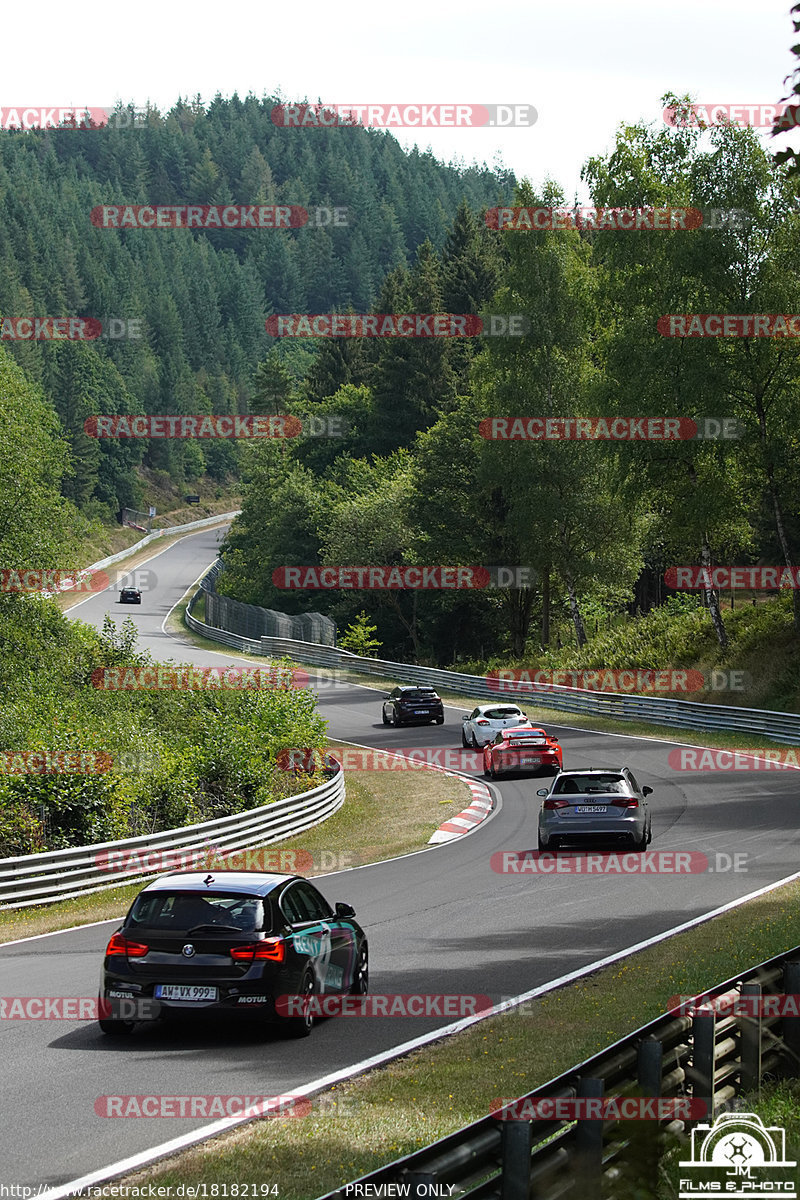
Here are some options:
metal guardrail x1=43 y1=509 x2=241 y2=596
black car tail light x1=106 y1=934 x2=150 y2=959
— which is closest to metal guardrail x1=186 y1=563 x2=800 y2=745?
black car tail light x1=106 y1=934 x2=150 y2=959

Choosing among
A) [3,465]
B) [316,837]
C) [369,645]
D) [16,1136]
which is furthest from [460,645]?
[16,1136]

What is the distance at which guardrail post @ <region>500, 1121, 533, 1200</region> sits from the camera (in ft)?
17.4

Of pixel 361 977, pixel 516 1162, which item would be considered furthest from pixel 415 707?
pixel 516 1162

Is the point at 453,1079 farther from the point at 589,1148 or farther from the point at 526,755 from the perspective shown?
the point at 526,755

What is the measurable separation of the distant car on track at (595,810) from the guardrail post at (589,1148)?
15401 millimetres

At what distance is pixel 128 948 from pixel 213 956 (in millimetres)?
665

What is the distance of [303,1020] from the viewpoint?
10.2 metres

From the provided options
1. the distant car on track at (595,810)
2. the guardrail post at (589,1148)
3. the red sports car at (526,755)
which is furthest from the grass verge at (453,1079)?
the red sports car at (526,755)

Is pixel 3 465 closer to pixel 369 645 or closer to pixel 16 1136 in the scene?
pixel 369 645

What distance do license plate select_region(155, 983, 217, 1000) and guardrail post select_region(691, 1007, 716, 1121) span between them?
12.8ft

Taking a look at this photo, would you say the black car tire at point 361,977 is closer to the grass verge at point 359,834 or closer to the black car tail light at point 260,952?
the black car tail light at point 260,952

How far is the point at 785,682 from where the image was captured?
128 ft

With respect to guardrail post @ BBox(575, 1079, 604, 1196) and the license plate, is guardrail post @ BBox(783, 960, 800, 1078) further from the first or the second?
the license plate

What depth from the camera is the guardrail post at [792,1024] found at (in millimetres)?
8602
